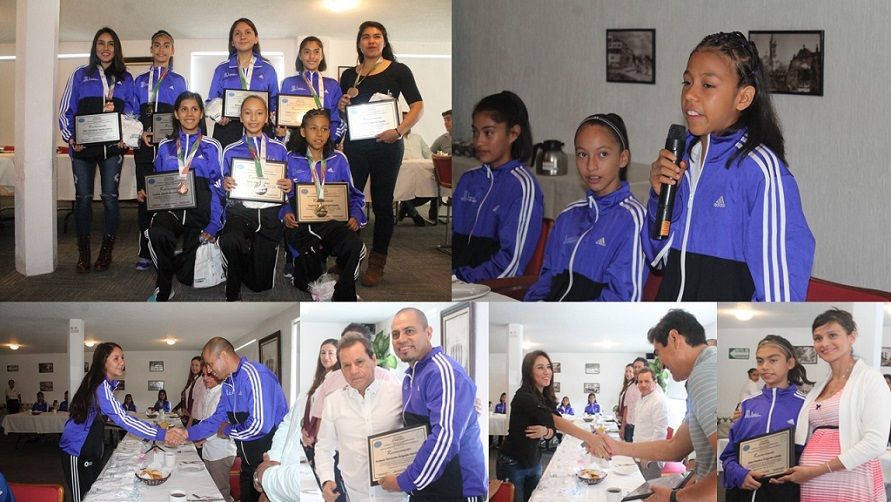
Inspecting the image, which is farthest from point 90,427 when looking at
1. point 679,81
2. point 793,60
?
Answer: point 793,60

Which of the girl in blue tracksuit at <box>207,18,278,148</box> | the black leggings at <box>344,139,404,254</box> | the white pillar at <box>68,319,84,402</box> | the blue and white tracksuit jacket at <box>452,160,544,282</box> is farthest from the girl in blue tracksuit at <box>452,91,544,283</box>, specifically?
the white pillar at <box>68,319,84,402</box>

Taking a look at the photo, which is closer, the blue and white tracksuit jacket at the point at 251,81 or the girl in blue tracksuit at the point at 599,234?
the girl in blue tracksuit at the point at 599,234

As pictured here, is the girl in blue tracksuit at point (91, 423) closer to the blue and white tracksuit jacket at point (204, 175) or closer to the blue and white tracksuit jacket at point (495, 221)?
the blue and white tracksuit jacket at point (204, 175)

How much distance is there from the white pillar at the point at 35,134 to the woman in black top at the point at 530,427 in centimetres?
253

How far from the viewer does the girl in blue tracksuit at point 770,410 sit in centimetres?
302

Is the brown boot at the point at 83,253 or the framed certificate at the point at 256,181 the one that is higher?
the framed certificate at the point at 256,181

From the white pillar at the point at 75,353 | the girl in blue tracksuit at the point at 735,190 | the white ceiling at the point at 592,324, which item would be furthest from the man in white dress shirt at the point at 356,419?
the girl in blue tracksuit at the point at 735,190

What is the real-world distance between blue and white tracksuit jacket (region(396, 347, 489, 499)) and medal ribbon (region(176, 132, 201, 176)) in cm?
193

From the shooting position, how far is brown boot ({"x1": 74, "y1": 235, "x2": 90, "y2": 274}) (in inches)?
181

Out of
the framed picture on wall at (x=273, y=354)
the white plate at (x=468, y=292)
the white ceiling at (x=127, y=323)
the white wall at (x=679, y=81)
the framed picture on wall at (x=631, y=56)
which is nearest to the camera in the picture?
the framed picture on wall at (x=273, y=354)

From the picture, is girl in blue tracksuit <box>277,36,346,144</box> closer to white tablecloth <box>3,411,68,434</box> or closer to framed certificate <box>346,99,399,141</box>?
framed certificate <box>346,99,399,141</box>

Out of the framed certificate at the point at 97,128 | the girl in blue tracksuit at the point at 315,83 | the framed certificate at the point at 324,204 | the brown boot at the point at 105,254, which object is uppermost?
the girl in blue tracksuit at the point at 315,83

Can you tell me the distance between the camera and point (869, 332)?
9.82 ft

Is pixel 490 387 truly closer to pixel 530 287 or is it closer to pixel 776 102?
pixel 530 287
